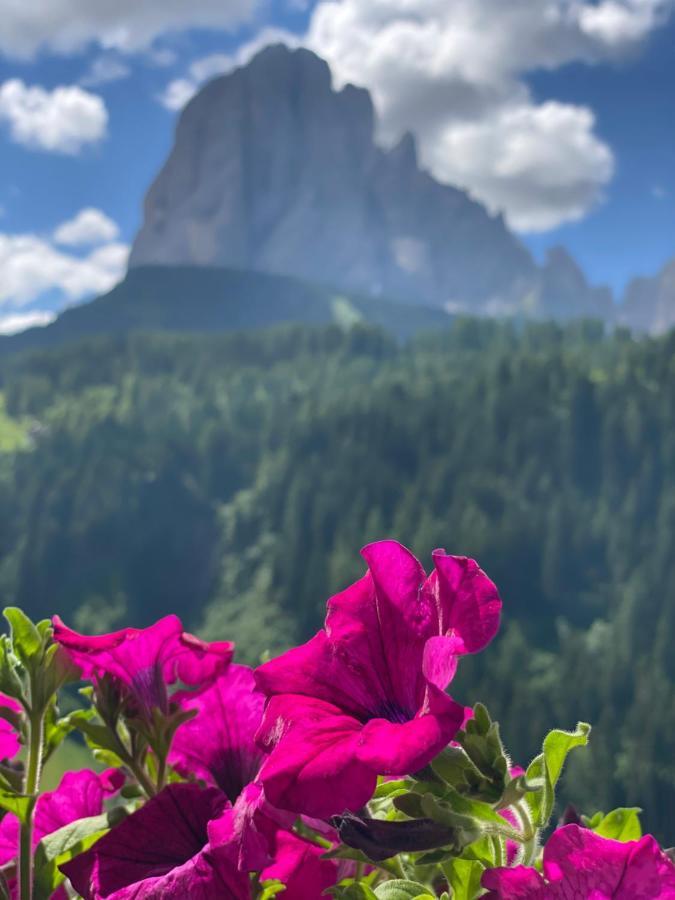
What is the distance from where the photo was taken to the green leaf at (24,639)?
2.01ft

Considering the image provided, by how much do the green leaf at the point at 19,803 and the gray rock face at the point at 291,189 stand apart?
146160 mm

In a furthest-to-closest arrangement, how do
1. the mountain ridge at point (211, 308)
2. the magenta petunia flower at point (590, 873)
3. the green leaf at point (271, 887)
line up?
the mountain ridge at point (211, 308), the green leaf at point (271, 887), the magenta petunia flower at point (590, 873)

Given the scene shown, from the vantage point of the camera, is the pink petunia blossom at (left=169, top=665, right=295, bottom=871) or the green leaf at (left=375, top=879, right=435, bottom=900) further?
the pink petunia blossom at (left=169, top=665, right=295, bottom=871)

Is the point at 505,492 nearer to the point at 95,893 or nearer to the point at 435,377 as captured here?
the point at 435,377

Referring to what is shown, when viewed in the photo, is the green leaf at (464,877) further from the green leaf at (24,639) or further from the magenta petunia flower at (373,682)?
the green leaf at (24,639)

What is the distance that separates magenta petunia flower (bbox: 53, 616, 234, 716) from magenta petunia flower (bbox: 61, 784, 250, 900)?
96 mm

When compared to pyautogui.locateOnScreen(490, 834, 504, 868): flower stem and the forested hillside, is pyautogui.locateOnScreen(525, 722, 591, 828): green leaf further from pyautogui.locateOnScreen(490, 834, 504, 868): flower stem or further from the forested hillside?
the forested hillside

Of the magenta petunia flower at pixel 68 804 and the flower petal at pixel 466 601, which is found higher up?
the flower petal at pixel 466 601

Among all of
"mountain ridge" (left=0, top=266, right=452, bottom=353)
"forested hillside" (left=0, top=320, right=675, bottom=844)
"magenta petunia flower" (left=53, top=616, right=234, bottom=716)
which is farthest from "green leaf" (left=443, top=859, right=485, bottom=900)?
"mountain ridge" (left=0, top=266, right=452, bottom=353)

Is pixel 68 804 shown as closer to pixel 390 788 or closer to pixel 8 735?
pixel 8 735

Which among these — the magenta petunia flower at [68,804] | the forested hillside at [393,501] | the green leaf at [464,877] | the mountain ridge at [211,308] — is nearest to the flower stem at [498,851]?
the green leaf at [464,877]

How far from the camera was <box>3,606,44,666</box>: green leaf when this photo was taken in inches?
24.1

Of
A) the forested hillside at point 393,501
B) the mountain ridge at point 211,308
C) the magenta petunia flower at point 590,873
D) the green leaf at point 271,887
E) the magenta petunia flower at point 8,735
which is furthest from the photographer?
the mountain ridge at point 211,308

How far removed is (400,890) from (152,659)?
237 mm
